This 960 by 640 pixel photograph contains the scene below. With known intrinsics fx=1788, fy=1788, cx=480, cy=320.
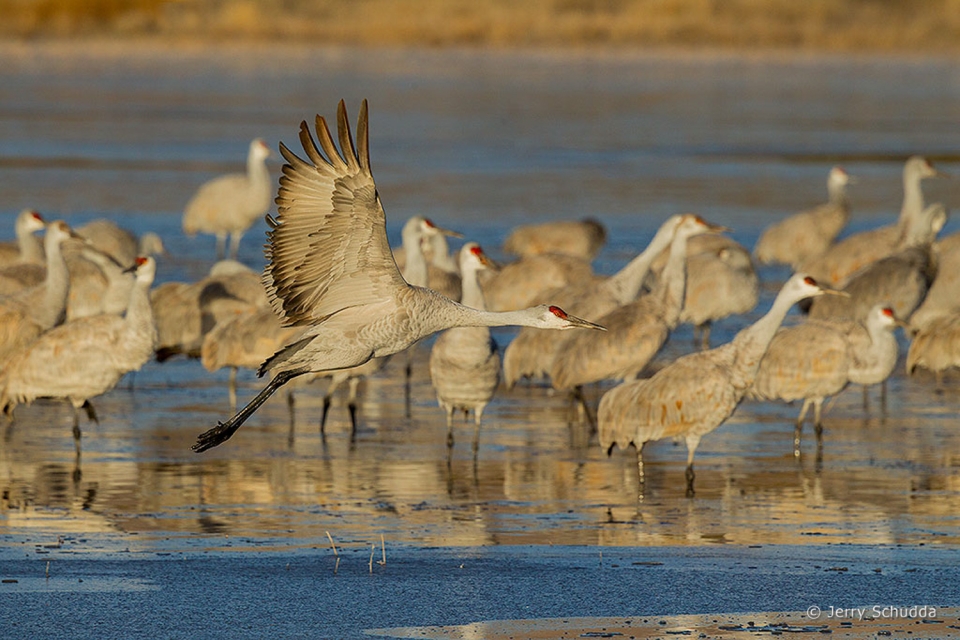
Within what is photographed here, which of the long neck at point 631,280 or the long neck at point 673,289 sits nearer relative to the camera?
the long neck at point 673,289

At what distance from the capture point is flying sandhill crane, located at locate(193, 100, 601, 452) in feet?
27.9

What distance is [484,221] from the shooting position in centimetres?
2377

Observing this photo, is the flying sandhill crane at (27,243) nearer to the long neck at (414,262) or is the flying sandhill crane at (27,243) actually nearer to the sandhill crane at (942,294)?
the long neck at (414,262)

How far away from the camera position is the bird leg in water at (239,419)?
373 inches

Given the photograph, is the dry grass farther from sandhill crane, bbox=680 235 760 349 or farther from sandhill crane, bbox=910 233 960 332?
sandhill crane, bbox=680 235 760 349

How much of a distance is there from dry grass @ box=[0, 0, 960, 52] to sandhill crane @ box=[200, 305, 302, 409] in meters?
53.6

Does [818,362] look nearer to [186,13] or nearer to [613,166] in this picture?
[613,166]

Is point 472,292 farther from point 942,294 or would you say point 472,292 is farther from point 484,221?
point 484,221

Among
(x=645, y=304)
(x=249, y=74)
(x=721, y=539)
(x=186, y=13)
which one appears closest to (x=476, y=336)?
(x=645, y=304)

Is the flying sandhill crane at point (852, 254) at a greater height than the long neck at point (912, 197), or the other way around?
the long neck at point (912, 197)

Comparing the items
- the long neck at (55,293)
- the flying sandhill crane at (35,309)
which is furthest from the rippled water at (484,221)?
the long neck at (55,293)

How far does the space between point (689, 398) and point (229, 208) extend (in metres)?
11.8

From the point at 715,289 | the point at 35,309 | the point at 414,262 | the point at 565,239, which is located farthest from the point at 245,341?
the point at 565,239

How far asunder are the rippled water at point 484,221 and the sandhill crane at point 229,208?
55cm
